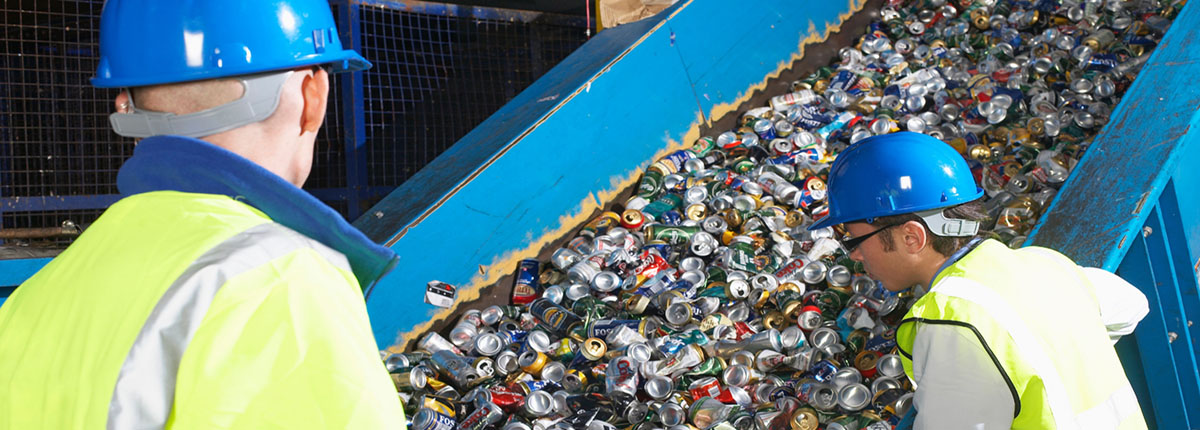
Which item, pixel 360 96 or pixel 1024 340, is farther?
pixel 360 96

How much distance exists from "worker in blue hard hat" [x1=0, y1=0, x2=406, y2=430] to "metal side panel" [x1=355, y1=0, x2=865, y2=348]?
2178mm

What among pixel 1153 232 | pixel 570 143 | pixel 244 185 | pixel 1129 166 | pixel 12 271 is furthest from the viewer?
pixel 570 143

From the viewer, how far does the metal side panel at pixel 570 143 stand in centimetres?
323

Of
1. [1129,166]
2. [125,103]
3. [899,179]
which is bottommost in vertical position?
[1129,166]

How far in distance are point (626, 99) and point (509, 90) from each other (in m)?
2.00

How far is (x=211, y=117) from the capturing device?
875 mm

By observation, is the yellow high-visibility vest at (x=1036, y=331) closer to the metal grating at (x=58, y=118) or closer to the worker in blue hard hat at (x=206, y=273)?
the worker in blue hard hat at (x=206, y=273)

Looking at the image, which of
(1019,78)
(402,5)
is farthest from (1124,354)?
(402,5)

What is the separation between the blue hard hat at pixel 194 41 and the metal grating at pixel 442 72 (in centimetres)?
411

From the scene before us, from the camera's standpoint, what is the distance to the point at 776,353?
2688mm

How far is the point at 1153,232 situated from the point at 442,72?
14.0 feet

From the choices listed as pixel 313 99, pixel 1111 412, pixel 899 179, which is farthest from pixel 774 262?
pixel 313 99

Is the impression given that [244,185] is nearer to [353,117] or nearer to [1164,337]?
[1164,337]

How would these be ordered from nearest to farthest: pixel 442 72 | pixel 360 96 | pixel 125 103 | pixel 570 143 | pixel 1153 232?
1. pixel 125 103
2. pixel 1153 232
3. pixel 570 143
4. pixel 360 96
5. pixel 442 72
